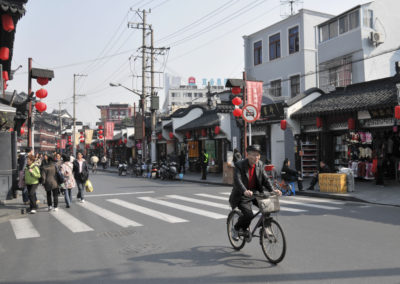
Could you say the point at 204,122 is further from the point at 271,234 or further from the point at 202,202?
the point at 271,234

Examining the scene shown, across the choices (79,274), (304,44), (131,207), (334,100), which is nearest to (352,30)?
(304,44)

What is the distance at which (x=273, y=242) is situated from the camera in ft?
18.2

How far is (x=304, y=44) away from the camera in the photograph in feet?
94.8

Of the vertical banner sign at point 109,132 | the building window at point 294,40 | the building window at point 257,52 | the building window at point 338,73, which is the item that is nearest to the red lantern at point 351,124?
the building window at point 338,73

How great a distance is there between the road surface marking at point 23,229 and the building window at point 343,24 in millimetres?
23225

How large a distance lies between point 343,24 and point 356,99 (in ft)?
33.2

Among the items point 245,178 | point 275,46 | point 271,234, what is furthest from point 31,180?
point 275,46

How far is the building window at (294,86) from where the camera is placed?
29681 millimetres

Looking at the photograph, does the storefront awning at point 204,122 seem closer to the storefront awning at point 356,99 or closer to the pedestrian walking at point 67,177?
the storefront awning at point 356,99

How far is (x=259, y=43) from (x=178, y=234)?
2871cm

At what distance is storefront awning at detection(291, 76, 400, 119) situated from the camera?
51.4 feet

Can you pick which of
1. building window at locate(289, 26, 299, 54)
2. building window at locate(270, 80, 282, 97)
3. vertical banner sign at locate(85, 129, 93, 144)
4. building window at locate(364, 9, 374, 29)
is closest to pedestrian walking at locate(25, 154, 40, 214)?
building window at locate(364, 9, 374, 29)

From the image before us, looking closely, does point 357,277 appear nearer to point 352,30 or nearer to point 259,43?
point 352,30

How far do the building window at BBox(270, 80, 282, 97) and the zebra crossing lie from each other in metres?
18.8
